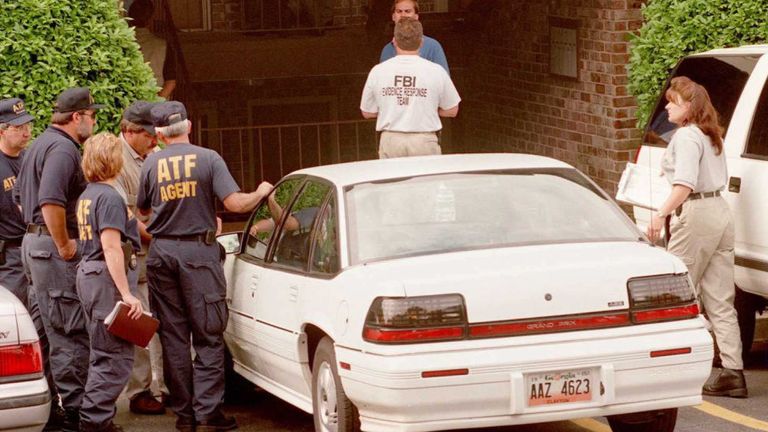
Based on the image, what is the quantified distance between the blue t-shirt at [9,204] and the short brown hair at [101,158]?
0.99 metres

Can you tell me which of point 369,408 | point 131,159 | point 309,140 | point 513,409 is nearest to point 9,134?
Result: point 131,159

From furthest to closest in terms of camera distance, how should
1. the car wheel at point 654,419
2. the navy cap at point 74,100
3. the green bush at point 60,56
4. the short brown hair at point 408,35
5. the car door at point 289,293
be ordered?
the short brown hair at point 408,35 → the green bush at point 60,56 → the navy cap at point 74,100 → the car door at point 289,293 → the car wheel at point 654,419

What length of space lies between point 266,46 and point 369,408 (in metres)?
12.3

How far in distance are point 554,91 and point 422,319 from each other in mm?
A: 9062

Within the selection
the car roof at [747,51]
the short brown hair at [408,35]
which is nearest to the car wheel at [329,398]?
the short brown hair at [408,35]

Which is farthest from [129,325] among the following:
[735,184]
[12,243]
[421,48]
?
[421,48]

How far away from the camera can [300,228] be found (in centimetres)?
820

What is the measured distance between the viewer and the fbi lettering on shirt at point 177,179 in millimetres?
8477

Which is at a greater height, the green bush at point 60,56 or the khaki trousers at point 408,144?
the green bush at point 60,56

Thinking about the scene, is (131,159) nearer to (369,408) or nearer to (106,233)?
(106,233)

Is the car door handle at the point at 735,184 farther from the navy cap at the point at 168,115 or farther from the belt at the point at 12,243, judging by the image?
the belt at the point at 12,243

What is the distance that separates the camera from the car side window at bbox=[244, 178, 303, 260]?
28.3 ft

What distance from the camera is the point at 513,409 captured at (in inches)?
271

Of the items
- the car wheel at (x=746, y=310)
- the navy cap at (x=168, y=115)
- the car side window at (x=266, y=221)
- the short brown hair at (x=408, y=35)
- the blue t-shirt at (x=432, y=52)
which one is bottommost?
the car wheel at (x=746, y=310)
